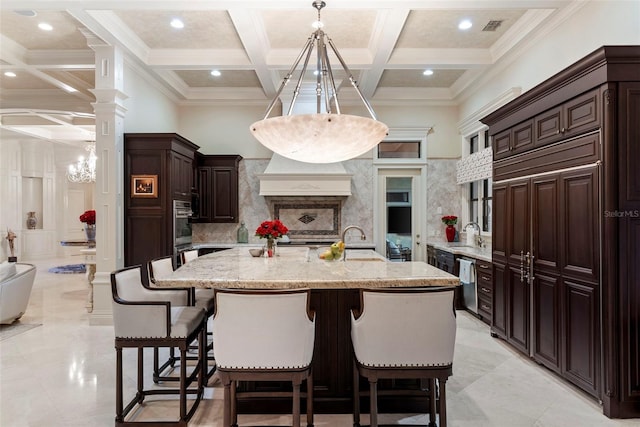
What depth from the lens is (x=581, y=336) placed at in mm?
2654

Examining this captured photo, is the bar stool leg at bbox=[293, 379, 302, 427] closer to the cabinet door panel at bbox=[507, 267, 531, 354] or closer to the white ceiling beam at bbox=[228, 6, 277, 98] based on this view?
the cabinet door panel at bbox=[507, 267, 531, 354]

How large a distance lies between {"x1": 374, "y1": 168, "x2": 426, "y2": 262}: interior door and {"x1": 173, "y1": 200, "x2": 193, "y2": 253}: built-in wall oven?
3.25m

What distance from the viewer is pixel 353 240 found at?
6.54m

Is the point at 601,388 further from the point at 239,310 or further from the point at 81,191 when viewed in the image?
the point at 81,191

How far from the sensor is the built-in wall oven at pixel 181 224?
4.90 meters

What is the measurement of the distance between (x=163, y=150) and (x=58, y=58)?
1.99 metres

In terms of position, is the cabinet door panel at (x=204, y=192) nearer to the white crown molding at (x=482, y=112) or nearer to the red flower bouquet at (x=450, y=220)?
the red flower bouquet at (x=450, y=220)

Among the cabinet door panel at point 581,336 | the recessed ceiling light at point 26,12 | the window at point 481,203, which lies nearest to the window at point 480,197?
the window at point 481,203

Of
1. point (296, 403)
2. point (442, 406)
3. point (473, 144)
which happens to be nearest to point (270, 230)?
point (296, 403)

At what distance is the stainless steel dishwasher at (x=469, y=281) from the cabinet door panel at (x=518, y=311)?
1025 millimetres

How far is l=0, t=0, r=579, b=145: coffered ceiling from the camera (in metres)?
3.56

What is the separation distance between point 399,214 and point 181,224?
3.79m

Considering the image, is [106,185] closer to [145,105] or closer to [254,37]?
[145,105]

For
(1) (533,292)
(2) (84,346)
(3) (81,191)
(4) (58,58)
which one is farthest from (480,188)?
(3) (81,191)
